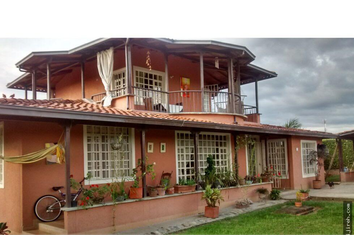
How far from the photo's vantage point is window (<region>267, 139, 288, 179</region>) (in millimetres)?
15164

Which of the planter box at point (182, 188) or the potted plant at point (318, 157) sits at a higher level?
the potted plant at point (318, 157)

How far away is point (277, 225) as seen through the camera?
26.6ft

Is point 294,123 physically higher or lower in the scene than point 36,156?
higher

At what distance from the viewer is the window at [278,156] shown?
1516 centimetres

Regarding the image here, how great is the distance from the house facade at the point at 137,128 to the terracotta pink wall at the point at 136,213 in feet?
0.08

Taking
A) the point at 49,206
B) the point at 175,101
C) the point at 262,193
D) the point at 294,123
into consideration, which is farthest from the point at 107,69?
the point at 294,123

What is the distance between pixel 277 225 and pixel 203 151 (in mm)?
4301

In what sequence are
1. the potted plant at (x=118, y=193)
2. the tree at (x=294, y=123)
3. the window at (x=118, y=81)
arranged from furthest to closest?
the tree at (x=294, y=123) → the window at (x=118, y=81) → the potted plant at (x=118, y=193)

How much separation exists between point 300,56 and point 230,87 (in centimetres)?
428

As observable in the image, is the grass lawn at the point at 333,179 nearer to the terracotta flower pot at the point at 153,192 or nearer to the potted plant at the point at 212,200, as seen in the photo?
the potted plant at the point at 212,200

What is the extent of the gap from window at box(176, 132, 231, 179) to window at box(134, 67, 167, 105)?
1.87 m

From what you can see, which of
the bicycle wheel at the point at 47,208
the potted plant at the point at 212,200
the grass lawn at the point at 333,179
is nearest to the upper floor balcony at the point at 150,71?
the potted plant at the point at 212,200
